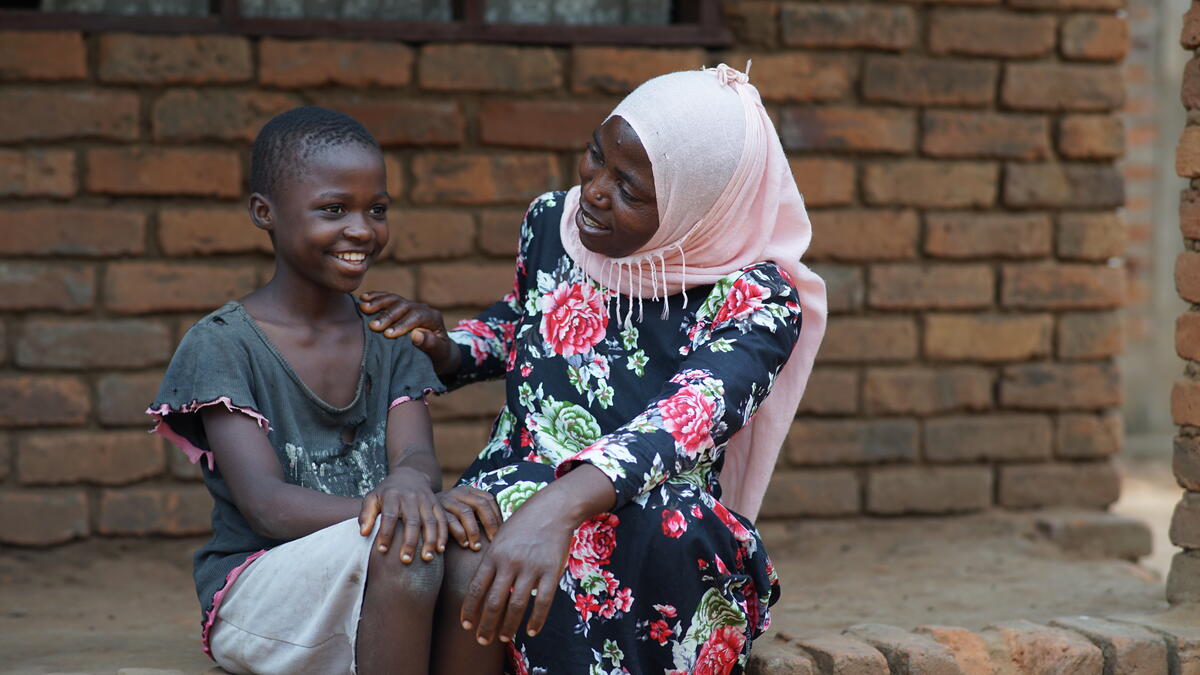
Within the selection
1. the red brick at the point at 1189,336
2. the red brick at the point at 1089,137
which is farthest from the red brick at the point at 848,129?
the red brick at the point at 1189,336

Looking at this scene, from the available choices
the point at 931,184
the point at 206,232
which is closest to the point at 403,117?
the point at 206,232

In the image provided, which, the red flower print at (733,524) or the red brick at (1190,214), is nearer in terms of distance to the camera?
the red flower print at (733,524)

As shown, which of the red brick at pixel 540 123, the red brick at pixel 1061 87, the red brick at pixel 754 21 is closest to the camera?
the red brick at pixel 540 123

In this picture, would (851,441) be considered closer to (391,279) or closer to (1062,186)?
(1062,186)

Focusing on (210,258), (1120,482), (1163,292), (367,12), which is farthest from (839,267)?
(1163,292)

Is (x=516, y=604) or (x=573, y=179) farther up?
(x=573, y=179)

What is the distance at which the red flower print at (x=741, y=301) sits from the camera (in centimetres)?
271

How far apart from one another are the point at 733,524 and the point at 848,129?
6.65ft

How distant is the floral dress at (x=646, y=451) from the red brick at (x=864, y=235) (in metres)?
1.56

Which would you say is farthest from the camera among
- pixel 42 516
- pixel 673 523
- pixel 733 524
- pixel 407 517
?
pixel 42 516

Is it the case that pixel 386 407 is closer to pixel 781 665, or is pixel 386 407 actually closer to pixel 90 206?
pixel 781 665

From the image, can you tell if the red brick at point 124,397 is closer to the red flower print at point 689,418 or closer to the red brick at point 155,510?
the red brick at point 155,510

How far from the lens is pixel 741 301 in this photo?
2.73 m

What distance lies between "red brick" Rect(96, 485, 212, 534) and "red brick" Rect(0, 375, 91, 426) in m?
0.25
